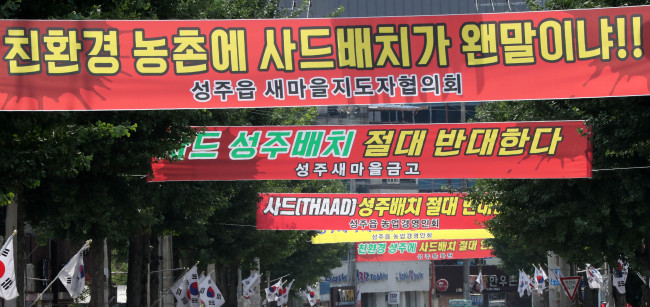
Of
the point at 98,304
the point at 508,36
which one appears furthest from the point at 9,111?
the point at 98,304

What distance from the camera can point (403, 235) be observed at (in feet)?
149

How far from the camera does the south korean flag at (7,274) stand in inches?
672

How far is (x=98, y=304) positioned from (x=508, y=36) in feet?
44.1

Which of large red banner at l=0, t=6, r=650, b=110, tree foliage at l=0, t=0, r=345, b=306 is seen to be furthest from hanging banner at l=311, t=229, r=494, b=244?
large red banner at l=0, t=6, r=650, b=110

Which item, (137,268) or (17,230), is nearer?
(17,230)

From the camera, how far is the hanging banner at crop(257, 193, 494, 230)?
34.2 m

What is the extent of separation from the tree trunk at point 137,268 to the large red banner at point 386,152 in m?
6.55

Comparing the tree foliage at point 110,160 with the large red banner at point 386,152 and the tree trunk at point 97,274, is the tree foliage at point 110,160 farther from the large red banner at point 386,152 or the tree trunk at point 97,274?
the large red banner at point 386,152

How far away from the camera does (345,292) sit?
99.3 m

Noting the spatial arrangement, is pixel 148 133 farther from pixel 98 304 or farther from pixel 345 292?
pixel 345 292

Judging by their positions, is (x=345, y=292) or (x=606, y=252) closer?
(x=606, y=252)

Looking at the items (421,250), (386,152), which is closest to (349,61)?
(386,152)

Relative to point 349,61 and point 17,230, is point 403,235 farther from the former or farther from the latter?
point 349,61

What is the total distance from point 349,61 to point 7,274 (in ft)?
22.4
